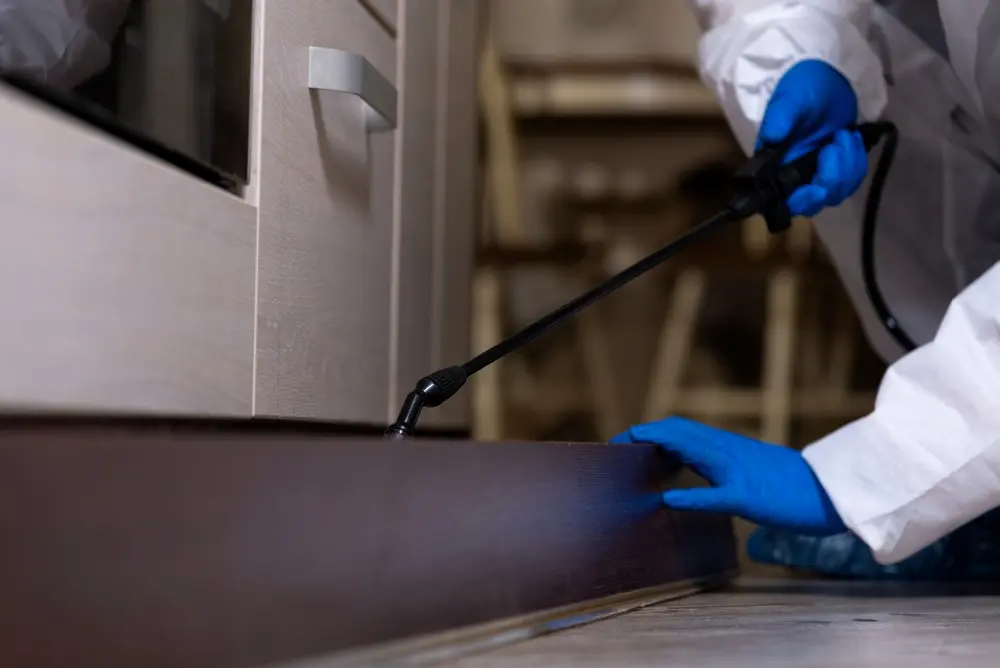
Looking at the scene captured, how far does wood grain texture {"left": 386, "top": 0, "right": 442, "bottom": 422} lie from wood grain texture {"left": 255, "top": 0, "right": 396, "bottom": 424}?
32mm

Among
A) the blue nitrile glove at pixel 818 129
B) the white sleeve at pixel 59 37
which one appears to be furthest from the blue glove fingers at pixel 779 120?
the white sleeve at pixel 59 37

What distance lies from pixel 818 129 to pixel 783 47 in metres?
0.08

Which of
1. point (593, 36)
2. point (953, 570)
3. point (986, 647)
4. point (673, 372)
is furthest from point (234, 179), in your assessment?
point (593, 36)

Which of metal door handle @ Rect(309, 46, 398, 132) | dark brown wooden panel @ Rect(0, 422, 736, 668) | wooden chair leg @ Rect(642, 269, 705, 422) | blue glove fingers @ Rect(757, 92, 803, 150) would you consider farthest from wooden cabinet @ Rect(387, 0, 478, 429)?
wooden chair leg @ Rect(642, 269, 705, 422)

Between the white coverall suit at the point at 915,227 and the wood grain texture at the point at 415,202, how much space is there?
267 millimetres

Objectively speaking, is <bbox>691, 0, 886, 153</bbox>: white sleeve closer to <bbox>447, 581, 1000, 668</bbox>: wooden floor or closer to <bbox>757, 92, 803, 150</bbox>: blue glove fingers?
<bbox>757, 92, 803, 150</bbox>: blue glove fingers

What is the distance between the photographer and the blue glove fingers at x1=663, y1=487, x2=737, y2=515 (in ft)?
2.28

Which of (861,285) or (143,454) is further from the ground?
(861,285)

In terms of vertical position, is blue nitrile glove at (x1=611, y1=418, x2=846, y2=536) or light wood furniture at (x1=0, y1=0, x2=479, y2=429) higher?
light wood furniture at (x1=0, y1=0, x2=479, y2=429)

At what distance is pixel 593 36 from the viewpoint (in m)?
2.52

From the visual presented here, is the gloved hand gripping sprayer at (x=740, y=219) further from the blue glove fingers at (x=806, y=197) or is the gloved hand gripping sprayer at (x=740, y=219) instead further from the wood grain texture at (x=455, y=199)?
the wood grain texture at (x=455, y=199)

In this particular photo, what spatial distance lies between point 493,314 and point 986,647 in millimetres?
1559

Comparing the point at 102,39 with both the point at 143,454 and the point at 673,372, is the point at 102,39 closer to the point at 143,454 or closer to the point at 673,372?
the point at 143,454

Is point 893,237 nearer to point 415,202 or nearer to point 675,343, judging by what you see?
point 415,202
